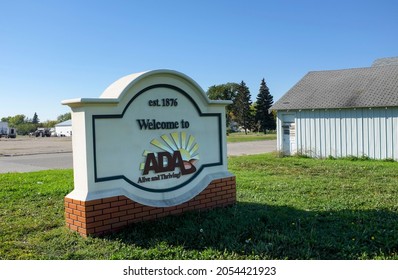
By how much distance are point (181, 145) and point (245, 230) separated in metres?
1.95

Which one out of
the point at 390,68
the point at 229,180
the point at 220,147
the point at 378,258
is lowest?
the point at 378,258

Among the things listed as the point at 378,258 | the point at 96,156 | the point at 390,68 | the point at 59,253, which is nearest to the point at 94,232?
the point at 59,253

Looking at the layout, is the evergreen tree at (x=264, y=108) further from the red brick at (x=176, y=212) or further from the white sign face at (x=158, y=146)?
the red brick at (x=176, y=212)

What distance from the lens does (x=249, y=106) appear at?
6994 cm

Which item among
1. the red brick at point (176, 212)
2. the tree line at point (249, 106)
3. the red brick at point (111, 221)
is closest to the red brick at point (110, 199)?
the red brick at point (111, 221)

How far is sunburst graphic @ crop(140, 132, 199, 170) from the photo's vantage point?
6482 millimetres

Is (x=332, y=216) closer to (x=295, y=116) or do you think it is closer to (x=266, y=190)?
(x=266, y=190)

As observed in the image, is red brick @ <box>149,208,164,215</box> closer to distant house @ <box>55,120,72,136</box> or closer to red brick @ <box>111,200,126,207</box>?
red brick @ <box>111,200,126,207</box>

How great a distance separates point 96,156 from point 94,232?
3.50 feet

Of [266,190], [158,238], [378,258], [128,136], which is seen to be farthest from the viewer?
[266,190]

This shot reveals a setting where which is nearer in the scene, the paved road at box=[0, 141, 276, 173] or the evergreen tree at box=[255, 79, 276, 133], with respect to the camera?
the paved road at box=[0, 141, 276, 173]

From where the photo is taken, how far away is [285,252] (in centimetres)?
473

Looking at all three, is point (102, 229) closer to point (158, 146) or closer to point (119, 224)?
point (119, 224)

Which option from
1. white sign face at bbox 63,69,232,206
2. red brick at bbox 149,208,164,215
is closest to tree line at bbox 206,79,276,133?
white sign face at bbox 63,69,232,206
